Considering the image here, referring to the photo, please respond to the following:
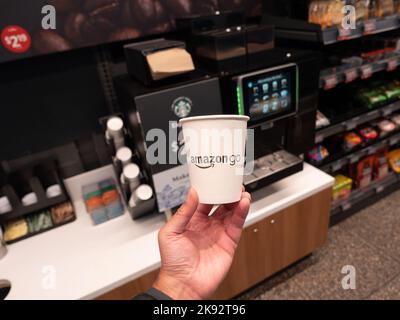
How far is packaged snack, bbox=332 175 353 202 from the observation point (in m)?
2.04

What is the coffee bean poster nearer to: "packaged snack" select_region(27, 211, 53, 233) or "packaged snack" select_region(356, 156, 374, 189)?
"packaged snack" select_region(27, 211, 53, 233)

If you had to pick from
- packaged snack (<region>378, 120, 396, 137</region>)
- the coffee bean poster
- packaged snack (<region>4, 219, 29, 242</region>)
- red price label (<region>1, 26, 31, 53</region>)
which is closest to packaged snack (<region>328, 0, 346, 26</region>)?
the coffee bean poster

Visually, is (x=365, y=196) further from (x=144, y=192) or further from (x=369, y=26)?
(x=144, y=192)

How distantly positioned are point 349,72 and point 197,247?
1.31 m

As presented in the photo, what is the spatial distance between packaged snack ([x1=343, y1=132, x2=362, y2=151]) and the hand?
4.58 ft

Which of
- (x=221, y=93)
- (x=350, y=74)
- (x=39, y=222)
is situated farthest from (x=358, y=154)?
(x=39, y=222)

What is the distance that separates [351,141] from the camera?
1.97m

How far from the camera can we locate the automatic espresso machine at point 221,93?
1034 millimetres

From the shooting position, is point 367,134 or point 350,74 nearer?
point 350,74

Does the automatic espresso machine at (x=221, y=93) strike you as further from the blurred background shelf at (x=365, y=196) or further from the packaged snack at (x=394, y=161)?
the packaged snack at (x=394, y=161)

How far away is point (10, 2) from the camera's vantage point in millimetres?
1046

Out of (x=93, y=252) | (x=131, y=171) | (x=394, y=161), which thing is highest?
(x=131, y=171)

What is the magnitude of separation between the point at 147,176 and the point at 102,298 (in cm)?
47

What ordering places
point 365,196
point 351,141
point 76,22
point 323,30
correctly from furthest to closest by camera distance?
point 365,196 < point 351,141 < point 323,30 < point 76,22
